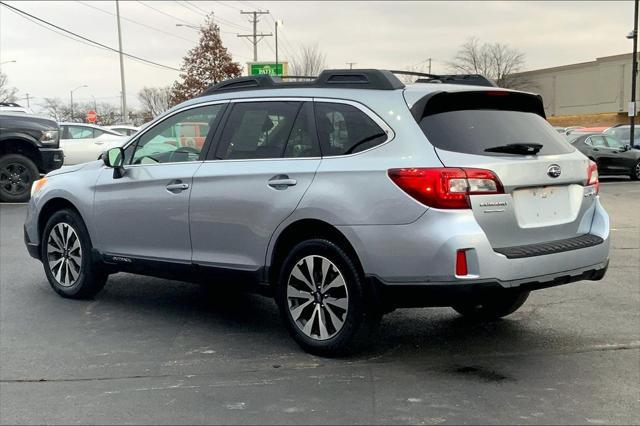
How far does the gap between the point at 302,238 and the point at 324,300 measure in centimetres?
46

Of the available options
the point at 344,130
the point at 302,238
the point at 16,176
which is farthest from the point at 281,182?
the point at 16,176

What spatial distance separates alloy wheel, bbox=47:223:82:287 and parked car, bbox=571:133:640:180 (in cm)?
1662

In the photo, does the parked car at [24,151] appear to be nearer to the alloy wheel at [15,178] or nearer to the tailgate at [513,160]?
the alloy wheel at [15,178]

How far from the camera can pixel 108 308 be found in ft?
19.7

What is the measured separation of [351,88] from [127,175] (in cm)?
222

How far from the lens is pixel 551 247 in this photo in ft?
14.0

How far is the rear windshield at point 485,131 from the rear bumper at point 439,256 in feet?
1.64

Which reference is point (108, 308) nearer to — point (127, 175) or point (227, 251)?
point (127, 175)

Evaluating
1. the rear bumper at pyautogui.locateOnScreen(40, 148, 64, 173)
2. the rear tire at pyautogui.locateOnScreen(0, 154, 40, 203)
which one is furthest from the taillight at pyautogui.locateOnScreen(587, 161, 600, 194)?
the rear tire at pyautogui.locateOnScreen(0, 154, 40, 203)

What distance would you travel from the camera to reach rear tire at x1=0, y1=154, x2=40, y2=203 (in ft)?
41.7

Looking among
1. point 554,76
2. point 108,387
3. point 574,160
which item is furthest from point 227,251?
point 554,76

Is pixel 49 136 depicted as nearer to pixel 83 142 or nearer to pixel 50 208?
pixel 83 142

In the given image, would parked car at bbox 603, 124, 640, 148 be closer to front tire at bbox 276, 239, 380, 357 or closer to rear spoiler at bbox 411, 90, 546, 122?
rear spoiler at bbox 411, 90, 546, 122

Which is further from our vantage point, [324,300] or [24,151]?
[24,151]
